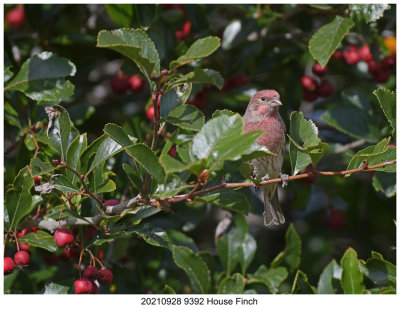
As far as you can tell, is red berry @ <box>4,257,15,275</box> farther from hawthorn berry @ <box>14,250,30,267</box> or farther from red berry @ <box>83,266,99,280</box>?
red berry @ <box>83,266,99,280</box>

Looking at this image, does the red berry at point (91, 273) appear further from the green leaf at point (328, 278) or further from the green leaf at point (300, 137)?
the green leaf at point (328, 278)

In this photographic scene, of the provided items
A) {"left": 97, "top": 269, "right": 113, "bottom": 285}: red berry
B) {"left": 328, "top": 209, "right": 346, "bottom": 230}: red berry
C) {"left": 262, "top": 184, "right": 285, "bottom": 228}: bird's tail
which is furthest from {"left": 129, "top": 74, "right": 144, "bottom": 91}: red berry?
{"left": 328, "top": 209, "right": 346, "bottom": 230}: red berry

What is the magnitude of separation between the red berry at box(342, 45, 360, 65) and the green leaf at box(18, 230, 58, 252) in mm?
2746

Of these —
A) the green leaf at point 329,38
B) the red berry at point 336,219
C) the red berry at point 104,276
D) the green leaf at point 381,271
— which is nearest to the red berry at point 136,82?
the green leaf at point 329,38

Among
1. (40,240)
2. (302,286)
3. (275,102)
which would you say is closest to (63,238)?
(40,240)

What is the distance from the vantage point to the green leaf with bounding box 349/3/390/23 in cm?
372

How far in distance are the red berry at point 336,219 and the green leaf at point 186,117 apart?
2.97 meters

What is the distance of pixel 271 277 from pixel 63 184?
1.56 meters

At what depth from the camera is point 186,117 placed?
2.82 metres

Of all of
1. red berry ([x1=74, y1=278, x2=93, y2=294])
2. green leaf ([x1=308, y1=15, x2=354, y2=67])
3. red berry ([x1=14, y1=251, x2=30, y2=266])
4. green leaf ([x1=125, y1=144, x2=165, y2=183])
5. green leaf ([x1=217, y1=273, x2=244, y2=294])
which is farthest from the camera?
green leaf ([x1=308, y1=15, x2=354, y2=67])

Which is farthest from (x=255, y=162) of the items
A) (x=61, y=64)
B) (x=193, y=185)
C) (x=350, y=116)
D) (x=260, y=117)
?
(x=193, y=185)

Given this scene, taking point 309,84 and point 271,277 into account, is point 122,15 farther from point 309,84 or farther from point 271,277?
point 271,277

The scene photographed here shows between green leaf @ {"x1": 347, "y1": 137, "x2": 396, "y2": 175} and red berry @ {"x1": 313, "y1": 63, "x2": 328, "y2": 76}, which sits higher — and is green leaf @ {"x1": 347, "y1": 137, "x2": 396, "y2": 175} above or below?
above

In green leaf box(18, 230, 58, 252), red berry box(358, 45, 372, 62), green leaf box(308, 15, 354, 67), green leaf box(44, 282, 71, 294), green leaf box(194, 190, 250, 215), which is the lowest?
green leaf box(44, 282, 71, 294)
